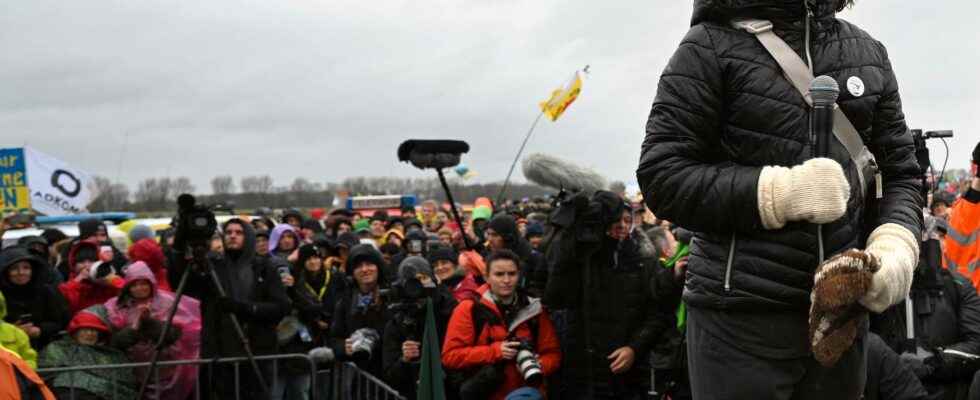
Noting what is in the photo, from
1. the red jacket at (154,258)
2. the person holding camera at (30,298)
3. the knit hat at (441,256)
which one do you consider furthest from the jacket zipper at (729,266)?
the red jacket at (154,258)

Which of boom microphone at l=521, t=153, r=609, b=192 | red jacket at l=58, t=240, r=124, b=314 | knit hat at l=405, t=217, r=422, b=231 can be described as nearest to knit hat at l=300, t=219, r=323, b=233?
knit hat at l=405, t=217, r=422, b=231

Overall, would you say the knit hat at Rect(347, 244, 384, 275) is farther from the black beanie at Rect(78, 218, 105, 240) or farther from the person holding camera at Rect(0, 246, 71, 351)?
the black beanie at Rect(78, 218, 105, 240)

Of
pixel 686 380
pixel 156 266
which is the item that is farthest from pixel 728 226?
pixel 156 266

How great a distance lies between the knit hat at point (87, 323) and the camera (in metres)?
6.49

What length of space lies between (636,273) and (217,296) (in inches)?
99.6

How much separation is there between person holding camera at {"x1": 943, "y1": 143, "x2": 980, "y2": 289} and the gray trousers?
444 cm

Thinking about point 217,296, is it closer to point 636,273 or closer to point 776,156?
point 636,273

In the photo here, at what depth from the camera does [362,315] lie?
22.8 ft

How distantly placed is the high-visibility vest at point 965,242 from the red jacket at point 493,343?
2.55 meters

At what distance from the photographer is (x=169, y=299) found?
6988mm

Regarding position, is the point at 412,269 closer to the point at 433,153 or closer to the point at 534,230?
the point at 433,153

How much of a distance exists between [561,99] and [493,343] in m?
10.6

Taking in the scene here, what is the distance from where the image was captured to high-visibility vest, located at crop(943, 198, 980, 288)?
637 cm

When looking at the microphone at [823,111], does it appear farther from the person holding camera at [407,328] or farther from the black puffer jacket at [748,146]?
the person holding camera at [407,328]
